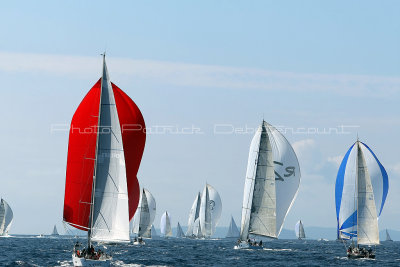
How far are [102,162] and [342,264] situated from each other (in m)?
24.9

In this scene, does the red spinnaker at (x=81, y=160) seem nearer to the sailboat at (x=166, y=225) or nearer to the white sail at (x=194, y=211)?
the white sail at (x=194, y=211)

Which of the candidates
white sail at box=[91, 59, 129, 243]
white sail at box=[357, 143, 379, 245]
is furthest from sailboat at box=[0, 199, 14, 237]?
white sail at box=[91, 59, 129, 243]

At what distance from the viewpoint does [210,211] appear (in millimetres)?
137500

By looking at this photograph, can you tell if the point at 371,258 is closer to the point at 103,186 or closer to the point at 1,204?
the point at 103,186

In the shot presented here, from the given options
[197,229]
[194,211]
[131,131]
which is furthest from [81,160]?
[194,211]

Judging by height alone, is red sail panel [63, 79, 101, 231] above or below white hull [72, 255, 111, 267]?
above

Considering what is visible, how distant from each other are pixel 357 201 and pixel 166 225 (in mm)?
102726

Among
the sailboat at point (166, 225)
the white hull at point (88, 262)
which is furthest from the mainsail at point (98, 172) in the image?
the sailboat at point (166, 225)

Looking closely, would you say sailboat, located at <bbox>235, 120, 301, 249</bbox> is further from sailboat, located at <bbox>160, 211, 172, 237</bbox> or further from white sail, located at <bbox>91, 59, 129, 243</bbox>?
sailboat, located at <bbox>160, 211, 172, 237</bbox>

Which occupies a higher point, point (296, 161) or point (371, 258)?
point (296, 161)

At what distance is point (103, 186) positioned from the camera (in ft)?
138

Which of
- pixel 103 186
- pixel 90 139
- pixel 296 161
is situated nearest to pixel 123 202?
pixel 103 186

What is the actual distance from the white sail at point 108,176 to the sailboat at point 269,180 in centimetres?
2699

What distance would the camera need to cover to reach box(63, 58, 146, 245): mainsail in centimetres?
4197
